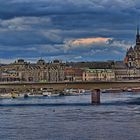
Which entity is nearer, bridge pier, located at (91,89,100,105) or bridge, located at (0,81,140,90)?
bridge, located at (0,81,140,90)

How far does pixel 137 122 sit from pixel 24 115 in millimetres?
20727

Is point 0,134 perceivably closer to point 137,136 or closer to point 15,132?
point 15,132

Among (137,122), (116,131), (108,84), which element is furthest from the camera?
(108,84)

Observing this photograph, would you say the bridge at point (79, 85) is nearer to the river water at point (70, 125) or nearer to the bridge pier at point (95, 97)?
the bridge pier at point (95, 97)

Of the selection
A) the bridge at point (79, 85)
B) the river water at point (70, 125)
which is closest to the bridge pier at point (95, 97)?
the bridge at point (79, 85)

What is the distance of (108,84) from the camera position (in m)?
143

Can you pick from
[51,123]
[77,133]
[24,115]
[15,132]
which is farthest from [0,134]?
[24,115]

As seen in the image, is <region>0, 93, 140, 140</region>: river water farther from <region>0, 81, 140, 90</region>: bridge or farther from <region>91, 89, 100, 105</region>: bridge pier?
<region>91, 89, 100, 105</region>: bridge pier

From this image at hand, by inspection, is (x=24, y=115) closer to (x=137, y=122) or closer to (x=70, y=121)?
(x=70, y=121)

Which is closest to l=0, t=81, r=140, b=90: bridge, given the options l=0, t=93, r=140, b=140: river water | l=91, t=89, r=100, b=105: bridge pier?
l=91, t=89, r=100, b=105: bridge pier

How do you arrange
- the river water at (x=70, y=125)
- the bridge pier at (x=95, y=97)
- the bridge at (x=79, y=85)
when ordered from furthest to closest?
the bridge pier at (x=95, y=97), the bridge at (x=79, y=85), the river water at (x=70, y=125)

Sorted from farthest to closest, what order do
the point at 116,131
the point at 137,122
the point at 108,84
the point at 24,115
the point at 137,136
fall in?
the point at 108,84 → the point at 24,115 → the point at 137,122 → the point at 116,131 → the point at 137,136

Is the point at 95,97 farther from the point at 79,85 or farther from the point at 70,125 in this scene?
the point at 70,125

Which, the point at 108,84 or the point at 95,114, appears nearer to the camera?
the point at 95,114
